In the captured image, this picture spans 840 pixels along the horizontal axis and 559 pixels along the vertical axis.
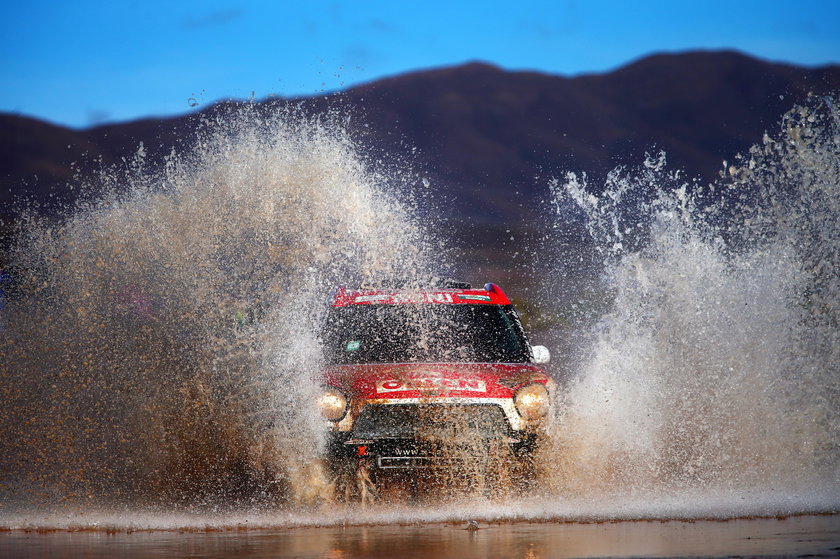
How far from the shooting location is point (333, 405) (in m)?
7.80

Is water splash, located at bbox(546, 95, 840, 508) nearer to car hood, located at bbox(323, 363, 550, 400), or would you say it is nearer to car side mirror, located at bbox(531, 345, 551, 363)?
car side mirror, located at bbox(531, 345, 551, 363)

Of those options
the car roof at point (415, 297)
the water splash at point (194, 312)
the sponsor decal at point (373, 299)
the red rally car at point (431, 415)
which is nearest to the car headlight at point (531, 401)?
the red rally car at point (431, 415)

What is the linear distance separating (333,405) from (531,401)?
1302 millimetres

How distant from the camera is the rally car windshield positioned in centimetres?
895

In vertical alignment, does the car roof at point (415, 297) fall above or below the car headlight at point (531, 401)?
above

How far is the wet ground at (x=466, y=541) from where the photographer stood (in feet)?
20.9

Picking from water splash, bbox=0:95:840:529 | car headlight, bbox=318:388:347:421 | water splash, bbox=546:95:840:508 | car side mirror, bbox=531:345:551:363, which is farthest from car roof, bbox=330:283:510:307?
car headlight, bbox=318:388:347:421

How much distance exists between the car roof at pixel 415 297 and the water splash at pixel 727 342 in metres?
1.05

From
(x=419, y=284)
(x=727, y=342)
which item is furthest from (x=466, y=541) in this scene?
(x=727, y=342)

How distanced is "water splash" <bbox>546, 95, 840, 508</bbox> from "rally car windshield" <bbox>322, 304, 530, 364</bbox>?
0.71 metres

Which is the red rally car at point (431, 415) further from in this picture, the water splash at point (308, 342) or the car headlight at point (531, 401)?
the water splash at point (308, 342)

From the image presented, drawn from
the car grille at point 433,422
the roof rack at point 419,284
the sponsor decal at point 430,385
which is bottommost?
the car grille at point 433,422

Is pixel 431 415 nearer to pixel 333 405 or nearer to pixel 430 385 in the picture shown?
pixel 430 385

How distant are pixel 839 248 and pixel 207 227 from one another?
594 centimetres
